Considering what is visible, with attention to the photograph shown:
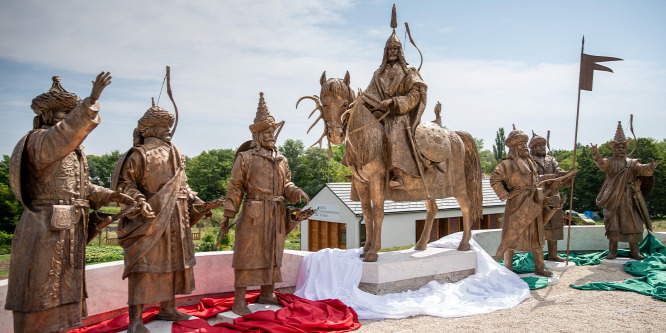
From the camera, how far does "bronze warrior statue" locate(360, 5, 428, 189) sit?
20.6 feet

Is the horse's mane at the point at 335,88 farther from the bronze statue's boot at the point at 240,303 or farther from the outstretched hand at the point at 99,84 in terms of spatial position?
the outstretched hand at the point at 99,84

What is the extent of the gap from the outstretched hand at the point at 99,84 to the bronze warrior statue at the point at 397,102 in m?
3.61

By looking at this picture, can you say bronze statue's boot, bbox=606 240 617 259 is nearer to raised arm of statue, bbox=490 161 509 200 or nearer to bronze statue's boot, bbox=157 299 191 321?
raised arm of statue, bbox=490 161 509 200

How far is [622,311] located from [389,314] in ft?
8.76

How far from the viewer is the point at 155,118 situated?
4473 mm

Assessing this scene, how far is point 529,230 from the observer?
7.36 metres

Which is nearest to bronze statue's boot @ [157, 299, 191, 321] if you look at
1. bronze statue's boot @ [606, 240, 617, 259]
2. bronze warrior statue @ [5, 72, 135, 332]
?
bronze warrior statue @ [5, 72, 135, 332]

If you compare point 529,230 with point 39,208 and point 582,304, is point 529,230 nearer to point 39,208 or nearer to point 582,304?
point 582,304

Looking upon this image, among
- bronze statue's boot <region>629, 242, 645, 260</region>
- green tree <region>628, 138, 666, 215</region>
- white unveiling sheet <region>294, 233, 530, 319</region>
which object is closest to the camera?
white unveiling sheet <region>294, 233, 530, 319</region>

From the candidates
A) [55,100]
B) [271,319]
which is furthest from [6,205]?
[271,319]

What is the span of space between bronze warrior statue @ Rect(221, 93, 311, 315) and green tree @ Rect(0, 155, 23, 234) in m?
9.32

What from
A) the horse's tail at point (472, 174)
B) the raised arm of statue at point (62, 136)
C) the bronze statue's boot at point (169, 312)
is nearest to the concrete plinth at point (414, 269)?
the horse's tail at point (472, 174)

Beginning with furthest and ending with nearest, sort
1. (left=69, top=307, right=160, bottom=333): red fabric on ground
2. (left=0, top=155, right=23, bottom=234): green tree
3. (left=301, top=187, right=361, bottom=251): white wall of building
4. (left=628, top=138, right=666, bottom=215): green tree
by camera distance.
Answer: (left=628, top=138, right=666, bottom=215): green tree
(left=301, top=187, right=361, bottom=251): white wall of building
(left=0, top=155, right=23, bottom=234): green tree
(left=69, top=307, right=160, bottom=333): red fabric on ground

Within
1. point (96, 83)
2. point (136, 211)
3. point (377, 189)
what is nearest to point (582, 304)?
point (377, 189)
